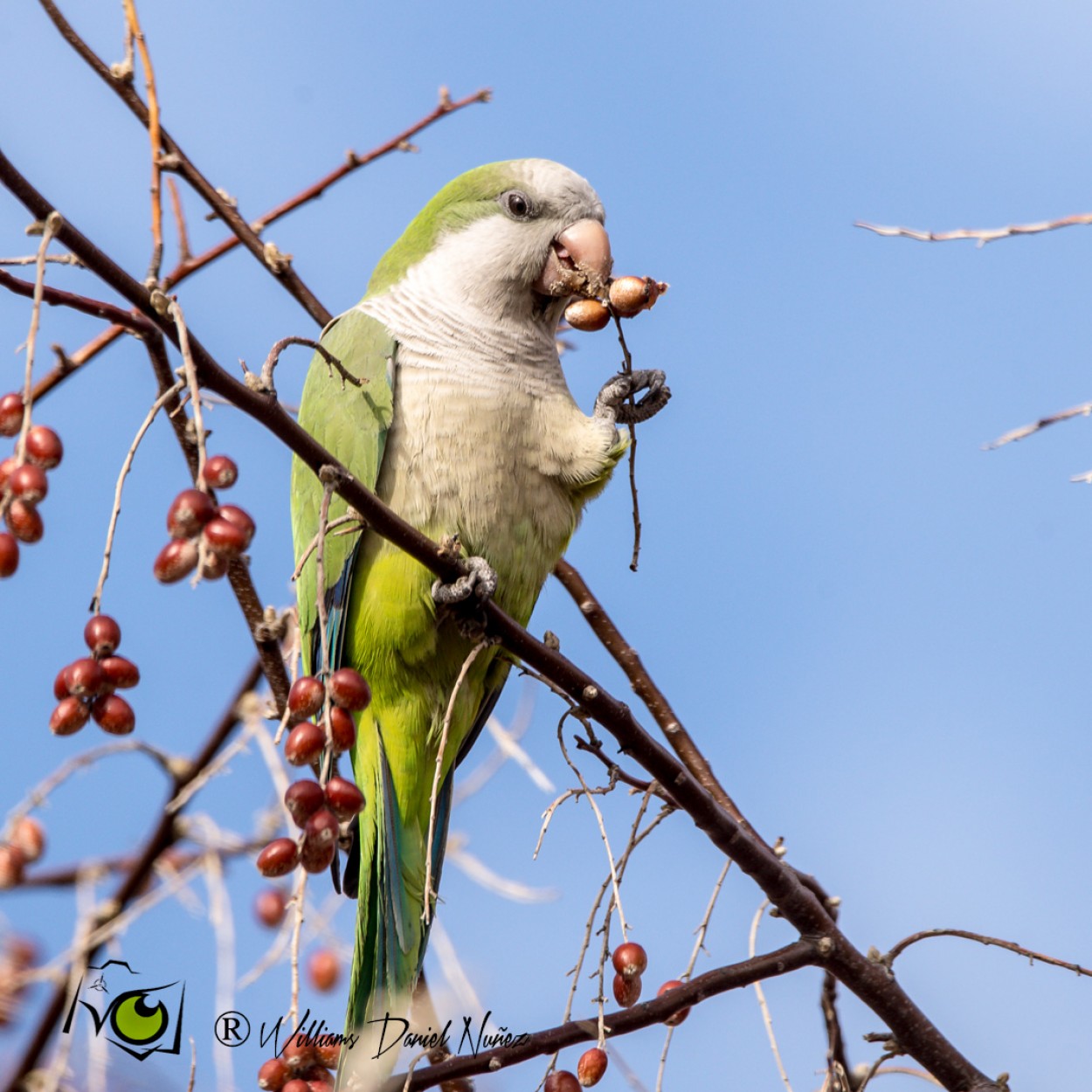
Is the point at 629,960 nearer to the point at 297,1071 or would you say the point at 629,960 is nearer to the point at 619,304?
the point at 297,1071

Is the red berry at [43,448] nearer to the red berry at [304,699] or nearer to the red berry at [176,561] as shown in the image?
the red berry at [176,561]

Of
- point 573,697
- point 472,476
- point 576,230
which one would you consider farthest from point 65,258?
point 576,230

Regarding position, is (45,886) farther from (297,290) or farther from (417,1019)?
(297,290)

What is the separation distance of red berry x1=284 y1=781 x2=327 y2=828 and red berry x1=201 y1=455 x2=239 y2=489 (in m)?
0.44

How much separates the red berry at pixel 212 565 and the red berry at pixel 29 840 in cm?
136

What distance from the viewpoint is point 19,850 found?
2566 millimetres

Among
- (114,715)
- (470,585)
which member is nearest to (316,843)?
(114,715)

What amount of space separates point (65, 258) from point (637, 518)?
1.28m

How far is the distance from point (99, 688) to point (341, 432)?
1.59 meters

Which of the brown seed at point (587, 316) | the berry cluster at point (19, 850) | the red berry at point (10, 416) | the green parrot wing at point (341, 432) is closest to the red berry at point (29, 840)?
the berry cluster at point (19, 850)

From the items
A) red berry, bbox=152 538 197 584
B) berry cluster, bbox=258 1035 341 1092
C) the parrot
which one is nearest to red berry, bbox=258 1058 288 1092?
berry cluster, bbox=258 1035 341 1092

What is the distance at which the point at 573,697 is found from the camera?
2350 millimetres

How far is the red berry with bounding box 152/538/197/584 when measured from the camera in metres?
1.53

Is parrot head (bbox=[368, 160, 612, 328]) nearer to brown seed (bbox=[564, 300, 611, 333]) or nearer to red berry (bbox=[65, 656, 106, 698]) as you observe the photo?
brown seed (bbox=[564, 300, 611, 333])
